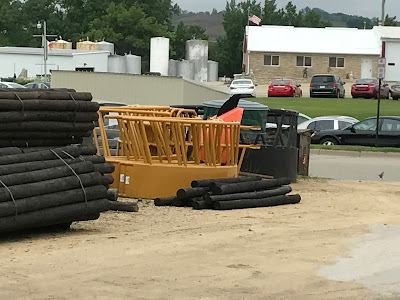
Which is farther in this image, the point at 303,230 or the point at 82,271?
the point at 303,230

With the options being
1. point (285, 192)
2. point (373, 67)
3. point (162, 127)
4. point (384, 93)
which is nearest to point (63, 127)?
point (162, 127)

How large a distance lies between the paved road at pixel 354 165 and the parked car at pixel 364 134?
10.7 ft

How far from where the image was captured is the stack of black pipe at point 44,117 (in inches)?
491

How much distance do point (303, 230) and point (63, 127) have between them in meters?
3.55

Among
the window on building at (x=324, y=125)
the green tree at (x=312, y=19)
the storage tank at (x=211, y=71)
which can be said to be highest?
the green tree at (x=312, y=19)

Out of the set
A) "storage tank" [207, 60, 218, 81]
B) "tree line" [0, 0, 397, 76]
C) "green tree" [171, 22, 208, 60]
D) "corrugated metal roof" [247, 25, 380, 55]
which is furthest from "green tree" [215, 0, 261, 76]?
"corrugated metal roof" [247, 25, 380, 55]

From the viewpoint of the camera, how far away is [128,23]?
119 metres

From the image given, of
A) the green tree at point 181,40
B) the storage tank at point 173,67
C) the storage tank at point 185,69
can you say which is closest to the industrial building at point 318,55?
the storage tank at point 185,69

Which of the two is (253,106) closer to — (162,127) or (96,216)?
(162,127)

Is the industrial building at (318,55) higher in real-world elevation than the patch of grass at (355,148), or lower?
higher

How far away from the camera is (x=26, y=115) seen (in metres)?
12.7

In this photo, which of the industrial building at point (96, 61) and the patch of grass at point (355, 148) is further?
the industrial building at point (96, 61)

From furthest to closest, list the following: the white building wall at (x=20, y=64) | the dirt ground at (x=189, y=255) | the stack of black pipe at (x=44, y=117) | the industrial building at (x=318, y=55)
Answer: the white building wall at (x=20, y=64) → the industrial building at (x=318, y=55) → the stack of black pipe at (x=44, y=117) → the dirt ground at (x=189, y=255)

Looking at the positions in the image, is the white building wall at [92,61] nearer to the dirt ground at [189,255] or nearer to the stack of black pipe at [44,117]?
the dirt ground at [189,255]
